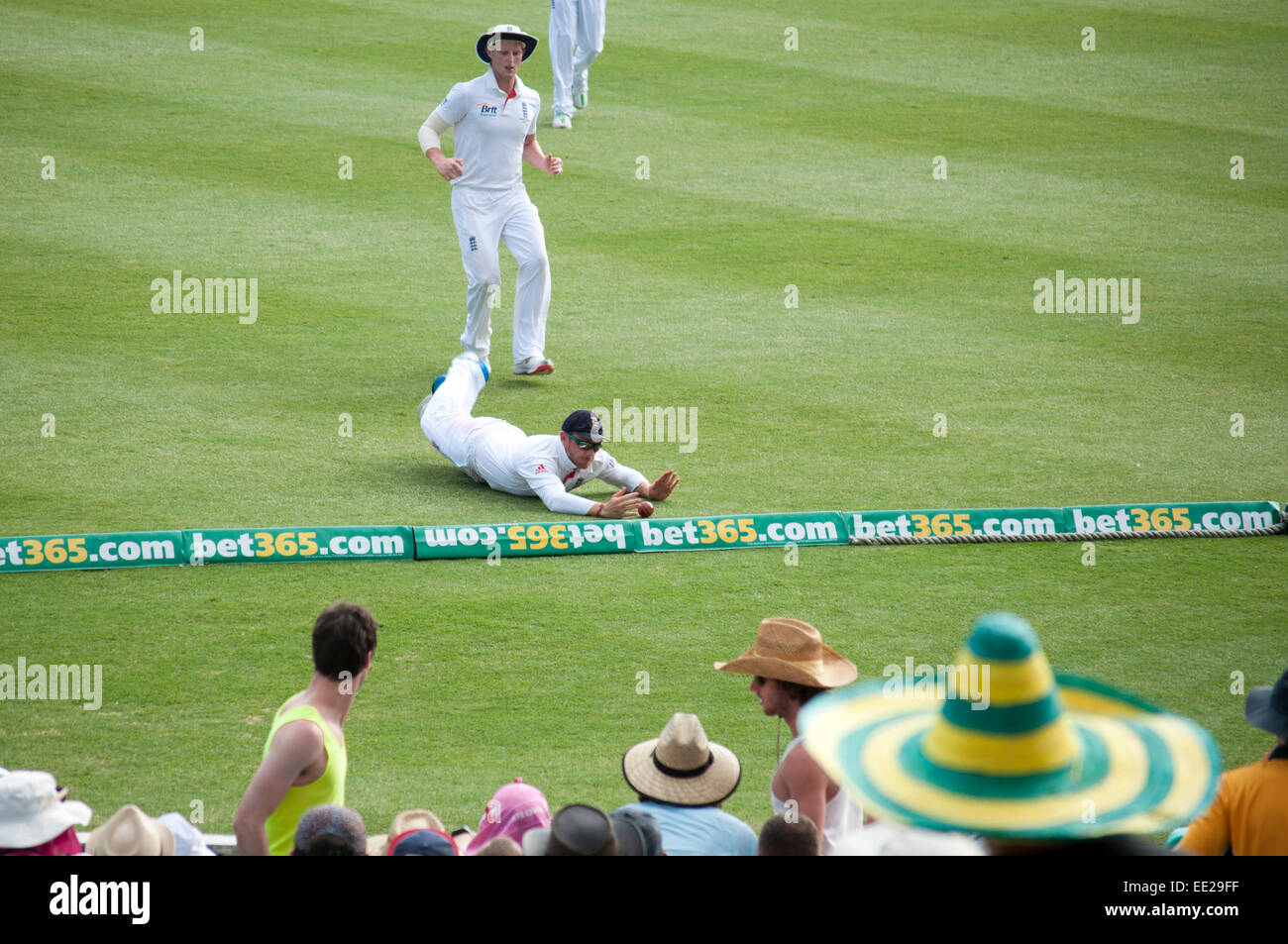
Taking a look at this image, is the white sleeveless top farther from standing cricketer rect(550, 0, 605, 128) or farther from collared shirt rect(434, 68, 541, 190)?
standing cricketer rect(550, 0, 605, 128)

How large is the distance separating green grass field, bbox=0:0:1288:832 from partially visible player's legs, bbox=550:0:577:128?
608 millimetres

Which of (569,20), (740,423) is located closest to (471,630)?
(740,423)

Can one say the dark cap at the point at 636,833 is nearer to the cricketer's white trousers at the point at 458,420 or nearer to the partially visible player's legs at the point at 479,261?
the cricketer's white trousers at the point at 458,420

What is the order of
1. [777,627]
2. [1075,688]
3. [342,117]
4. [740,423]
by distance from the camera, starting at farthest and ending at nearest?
1. [342,117]
2. [740,423]
3. [777,627]
4. [1075,688]

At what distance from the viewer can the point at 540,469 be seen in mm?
9273

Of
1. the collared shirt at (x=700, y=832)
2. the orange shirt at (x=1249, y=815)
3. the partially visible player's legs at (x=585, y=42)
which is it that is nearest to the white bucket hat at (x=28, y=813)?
the collared shirt at (x=700, y=832)

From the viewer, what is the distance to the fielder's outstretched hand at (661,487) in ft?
29.9

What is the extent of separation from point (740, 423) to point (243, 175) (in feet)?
28.1

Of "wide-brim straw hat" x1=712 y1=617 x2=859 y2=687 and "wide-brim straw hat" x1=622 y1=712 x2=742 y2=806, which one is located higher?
"wide-brim straw hat" x1=712 y1=617 x2=859 y2=687

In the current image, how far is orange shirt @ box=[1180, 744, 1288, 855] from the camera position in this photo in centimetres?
458

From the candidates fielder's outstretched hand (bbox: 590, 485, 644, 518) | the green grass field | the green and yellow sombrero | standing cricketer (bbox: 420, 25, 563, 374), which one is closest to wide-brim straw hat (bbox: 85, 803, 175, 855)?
the green grass field

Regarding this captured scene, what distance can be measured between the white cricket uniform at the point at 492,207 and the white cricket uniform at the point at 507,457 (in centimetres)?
157
